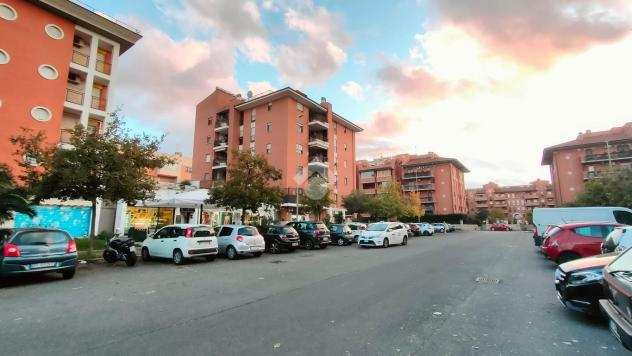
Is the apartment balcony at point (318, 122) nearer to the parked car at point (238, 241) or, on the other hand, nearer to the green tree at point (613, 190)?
the green tree at point (613, 190)

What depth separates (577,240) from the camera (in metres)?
11.1

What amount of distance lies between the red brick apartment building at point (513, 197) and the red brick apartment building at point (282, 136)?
9342cm

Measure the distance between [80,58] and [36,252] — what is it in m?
22.9

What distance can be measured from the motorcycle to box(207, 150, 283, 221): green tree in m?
7.99

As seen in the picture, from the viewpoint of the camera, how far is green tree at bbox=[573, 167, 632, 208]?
93.0ft

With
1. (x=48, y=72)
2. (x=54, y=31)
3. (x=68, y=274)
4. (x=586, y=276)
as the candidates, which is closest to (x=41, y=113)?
(x=48, y=72)

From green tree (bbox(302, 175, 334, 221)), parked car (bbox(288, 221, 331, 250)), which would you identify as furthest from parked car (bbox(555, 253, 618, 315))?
green tree (bbox(302, 175, 334, 221))

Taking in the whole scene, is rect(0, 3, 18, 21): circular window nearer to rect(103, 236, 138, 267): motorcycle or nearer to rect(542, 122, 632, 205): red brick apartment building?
rect(103, 236, 138, 267): motorcycle

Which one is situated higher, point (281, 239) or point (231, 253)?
point (281, 239)

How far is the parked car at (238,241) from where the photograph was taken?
15.7 meters

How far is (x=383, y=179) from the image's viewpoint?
80625 mm

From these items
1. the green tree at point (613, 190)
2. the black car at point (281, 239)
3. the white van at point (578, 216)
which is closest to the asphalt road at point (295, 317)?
the black car at point (281, 239)

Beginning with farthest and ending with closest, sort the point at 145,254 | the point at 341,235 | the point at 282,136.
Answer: the point at 282,136
the point at 341,235
the point at 145,254

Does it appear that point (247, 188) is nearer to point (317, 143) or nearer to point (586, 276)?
point (586, 276)
